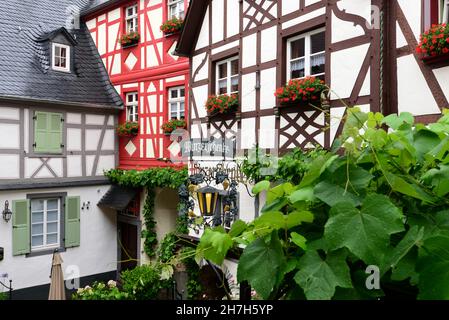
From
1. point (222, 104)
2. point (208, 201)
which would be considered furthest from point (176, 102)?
point (208, 201)

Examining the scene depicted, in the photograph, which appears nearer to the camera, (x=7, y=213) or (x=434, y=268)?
(x=434, y=268)

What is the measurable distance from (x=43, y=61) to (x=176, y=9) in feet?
12.2

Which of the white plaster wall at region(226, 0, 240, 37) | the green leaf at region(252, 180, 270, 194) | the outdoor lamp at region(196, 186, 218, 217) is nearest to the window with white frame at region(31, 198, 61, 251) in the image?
the white plaster wall at region(226, 0, 240, 37)

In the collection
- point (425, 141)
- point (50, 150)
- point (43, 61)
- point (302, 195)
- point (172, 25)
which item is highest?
point (172, 25)

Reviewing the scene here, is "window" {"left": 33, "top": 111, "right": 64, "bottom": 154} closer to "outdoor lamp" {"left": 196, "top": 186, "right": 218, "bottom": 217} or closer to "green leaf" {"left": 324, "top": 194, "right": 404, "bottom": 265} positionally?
"outdoor lamp" {"left": 196, "top": 186, "right": 218, "bottom": 217}

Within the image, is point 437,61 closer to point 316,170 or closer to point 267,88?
point 267,88

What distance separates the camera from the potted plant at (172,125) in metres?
8.78

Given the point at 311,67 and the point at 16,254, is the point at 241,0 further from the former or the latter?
the point at 16,254

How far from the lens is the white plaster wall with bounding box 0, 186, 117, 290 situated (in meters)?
9.28

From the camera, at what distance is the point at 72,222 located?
1030 cm

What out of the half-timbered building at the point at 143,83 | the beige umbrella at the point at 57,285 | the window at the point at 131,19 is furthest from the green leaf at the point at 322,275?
the window at the point at 131,19

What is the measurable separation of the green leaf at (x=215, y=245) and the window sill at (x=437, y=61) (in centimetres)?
380

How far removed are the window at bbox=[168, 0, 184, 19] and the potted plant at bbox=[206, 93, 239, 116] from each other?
2879mm
